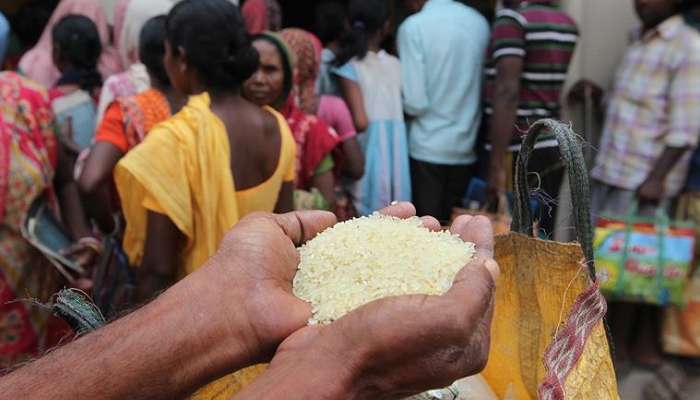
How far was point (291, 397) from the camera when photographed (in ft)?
3.15

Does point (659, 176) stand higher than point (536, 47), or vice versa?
point (536, 47)

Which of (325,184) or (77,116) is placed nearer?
(325,184)

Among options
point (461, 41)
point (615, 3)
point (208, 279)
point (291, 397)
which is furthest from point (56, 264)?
point (615, 3)

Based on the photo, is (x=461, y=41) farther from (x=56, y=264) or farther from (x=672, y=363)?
(x=56, y=264)

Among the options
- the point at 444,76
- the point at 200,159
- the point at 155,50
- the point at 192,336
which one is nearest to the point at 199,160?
the point at 200,159

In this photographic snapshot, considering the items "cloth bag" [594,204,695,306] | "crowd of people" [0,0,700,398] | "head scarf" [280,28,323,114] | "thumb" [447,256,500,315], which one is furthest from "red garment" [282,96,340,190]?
"thumb" [447,256,500,315]

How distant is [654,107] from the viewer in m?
3.53

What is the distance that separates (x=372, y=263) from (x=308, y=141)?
2.13 meters

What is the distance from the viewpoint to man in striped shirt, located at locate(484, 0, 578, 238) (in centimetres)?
359

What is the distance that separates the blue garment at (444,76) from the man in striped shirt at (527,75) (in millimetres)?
227

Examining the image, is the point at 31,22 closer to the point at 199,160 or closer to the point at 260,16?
the point at 260,16

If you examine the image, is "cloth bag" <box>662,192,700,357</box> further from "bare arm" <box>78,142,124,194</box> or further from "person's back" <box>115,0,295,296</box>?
"bare arm" <box>78,142,124,194</box>

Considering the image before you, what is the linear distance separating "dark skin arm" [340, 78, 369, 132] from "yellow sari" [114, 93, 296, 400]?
→ 1.56m

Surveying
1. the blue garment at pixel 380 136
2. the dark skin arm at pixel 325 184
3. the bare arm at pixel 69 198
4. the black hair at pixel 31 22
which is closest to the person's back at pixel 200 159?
the bare arm at pixel 69 198
